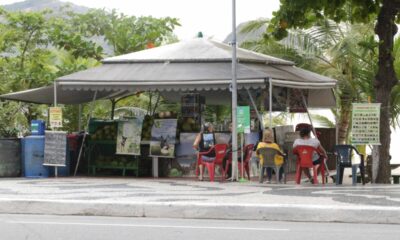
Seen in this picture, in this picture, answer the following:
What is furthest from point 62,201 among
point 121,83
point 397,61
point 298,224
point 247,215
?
point 397,61

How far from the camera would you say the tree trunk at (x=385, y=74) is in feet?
56.9

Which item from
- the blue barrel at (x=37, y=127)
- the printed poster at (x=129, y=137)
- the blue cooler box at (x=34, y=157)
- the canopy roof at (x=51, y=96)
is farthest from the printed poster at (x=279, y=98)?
the blue cooler box at (x=34, y=157)

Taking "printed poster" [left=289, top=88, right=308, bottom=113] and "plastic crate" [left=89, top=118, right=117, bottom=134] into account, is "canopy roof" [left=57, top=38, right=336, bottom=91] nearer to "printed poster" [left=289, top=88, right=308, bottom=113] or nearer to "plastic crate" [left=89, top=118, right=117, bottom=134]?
"printed poster" [left=289, top=88, right=308, bottom=113]

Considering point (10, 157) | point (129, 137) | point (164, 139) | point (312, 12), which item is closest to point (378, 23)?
point (312, 12)

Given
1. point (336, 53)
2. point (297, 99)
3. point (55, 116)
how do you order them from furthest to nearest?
point (336, 53), point (297, 99), point (55, 116)

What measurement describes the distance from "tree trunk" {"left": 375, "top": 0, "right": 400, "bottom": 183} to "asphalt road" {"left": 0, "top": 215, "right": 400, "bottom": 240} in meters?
6.79

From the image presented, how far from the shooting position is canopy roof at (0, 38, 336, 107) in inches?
699

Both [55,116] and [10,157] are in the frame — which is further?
[10,157]

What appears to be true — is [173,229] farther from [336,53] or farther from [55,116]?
[336,53]

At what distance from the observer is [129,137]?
1945cm

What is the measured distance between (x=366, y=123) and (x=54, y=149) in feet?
24.2

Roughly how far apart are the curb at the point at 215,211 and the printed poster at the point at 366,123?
5358 mm

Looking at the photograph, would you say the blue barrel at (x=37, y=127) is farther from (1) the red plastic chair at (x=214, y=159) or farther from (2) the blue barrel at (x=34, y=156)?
(1) the red plastic chair at (x=214, y=159)

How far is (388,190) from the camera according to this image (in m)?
15.4
